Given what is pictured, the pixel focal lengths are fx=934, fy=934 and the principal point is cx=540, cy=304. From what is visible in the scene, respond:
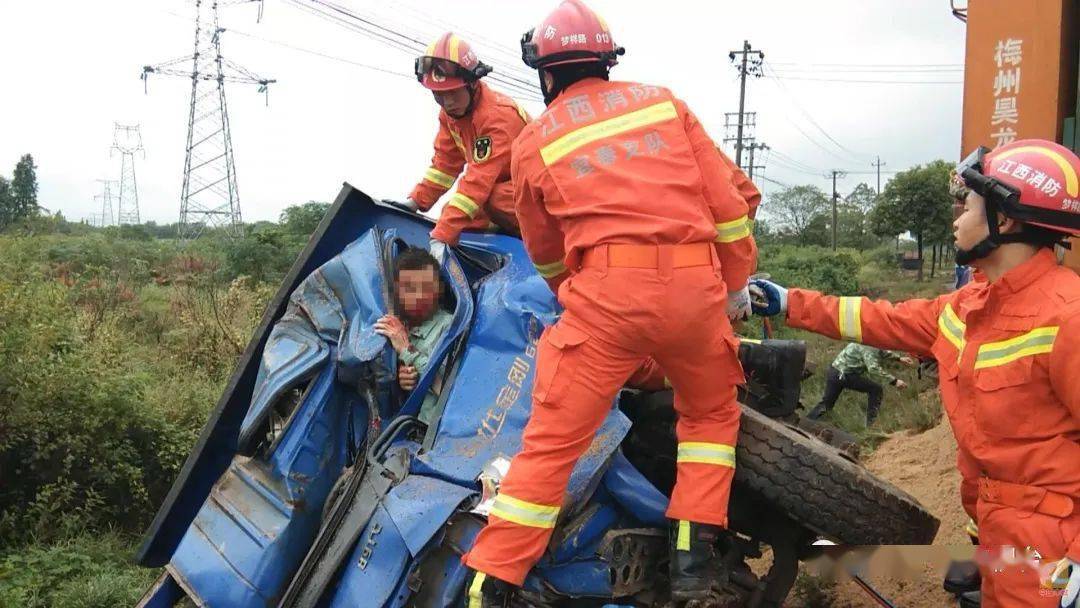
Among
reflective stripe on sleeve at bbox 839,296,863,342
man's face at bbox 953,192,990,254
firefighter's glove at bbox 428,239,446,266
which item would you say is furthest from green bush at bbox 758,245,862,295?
man's face at bbox 953,192,990,254

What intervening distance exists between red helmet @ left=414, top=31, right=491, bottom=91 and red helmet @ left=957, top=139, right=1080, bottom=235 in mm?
2815

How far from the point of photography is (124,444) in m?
5.65

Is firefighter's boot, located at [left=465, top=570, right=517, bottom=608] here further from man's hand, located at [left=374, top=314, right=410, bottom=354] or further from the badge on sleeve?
the badge on sleeve

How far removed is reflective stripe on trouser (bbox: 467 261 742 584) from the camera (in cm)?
275

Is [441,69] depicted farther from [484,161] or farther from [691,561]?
[691,561]

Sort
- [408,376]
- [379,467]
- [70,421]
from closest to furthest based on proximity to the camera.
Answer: [379,467]
[408,376]
[70,421]

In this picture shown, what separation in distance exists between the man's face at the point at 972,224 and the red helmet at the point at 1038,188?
5 centimetres

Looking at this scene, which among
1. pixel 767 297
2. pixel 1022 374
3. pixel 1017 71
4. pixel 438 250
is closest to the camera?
pixel 1022 374

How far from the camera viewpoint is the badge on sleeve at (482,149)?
4781 mm

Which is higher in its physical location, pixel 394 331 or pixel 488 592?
pixel 394 331

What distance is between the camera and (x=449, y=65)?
15.6 feet

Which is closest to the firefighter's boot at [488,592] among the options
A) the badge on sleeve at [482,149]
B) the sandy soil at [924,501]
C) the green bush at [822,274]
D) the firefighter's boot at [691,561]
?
the firefighter's boot at [691,561]

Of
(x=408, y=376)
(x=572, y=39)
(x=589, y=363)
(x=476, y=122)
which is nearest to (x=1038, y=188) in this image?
(x=589, y=363)

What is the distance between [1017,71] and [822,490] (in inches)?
131
